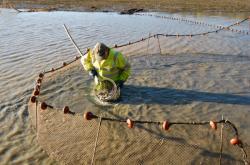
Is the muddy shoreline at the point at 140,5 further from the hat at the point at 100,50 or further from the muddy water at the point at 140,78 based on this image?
the hat at the point at 100,50

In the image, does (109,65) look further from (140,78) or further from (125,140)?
(140,78)

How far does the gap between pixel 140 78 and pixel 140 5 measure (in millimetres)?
18572

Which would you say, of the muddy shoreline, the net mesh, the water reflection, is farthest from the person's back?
the muddy shoreline

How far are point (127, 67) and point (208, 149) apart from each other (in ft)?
9.08

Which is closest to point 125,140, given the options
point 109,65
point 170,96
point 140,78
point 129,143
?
point 129,143

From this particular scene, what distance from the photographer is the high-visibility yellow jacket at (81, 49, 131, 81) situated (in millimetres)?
7688

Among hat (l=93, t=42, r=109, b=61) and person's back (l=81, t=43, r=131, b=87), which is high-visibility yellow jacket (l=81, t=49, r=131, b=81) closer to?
person's back (l=81, t=43, r=131, b=87)

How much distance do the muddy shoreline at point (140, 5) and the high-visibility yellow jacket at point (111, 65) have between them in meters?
16.4

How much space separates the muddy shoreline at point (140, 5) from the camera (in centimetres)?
2450

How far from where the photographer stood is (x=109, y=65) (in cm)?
773

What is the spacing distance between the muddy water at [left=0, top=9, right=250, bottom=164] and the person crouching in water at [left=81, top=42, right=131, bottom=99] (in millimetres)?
675

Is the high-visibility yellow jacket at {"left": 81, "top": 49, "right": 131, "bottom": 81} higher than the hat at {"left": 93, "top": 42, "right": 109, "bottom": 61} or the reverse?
the reverse

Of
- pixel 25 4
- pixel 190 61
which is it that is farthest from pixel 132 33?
pixel 25 4

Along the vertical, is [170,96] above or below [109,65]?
below
